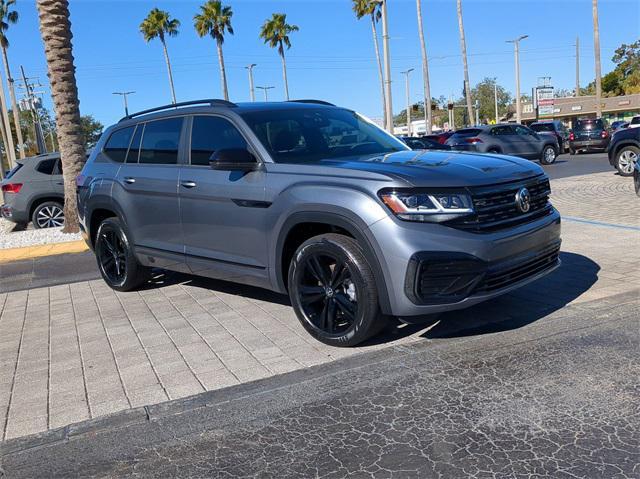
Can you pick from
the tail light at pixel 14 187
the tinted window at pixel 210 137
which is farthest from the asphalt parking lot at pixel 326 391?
the tail light at pixel 14 187

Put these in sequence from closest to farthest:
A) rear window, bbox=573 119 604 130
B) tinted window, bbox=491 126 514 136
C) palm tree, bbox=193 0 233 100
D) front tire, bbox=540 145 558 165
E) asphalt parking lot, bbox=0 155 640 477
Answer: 1. asphalt parking lot, bbox=0 155 640 477
2. tinted window, bbox=491 126 514 136
3. front tire, bbox=540 145 558 165
4. rear window, bbox=573 119 604 130
5. palm tree, bbox=193 0 233 100

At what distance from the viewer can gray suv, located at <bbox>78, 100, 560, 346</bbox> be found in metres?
3.77

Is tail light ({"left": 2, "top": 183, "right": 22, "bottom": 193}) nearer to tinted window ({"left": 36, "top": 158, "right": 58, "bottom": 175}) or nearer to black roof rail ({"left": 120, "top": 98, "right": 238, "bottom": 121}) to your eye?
tinted window ({"left": 36, "top": 158, "right": 58, "bottom": 175})

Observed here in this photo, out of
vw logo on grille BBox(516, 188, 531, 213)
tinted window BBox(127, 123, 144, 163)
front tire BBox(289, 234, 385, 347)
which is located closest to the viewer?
front tire BBox(289, 234, 385, 347)

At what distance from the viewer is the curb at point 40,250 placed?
31.0ft

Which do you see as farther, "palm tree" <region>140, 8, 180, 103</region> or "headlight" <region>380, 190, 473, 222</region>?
"palm tree" <region>140, 8, 180, 103</region>

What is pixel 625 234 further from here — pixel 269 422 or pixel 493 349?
pixel 269 422

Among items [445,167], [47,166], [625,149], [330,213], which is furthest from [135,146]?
[625,149]

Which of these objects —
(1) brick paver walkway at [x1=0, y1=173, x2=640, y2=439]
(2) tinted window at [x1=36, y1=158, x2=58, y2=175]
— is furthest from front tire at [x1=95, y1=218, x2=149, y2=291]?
(2) tinted window at [x1=36, y1=158, x2=58, y2=175]

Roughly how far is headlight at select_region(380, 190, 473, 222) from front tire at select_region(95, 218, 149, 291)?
135 inches

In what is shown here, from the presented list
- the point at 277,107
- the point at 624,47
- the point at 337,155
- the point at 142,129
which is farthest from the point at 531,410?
the point at 624,47

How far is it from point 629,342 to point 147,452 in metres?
3.20

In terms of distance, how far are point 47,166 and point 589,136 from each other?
875 inches

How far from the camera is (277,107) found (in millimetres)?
5215
